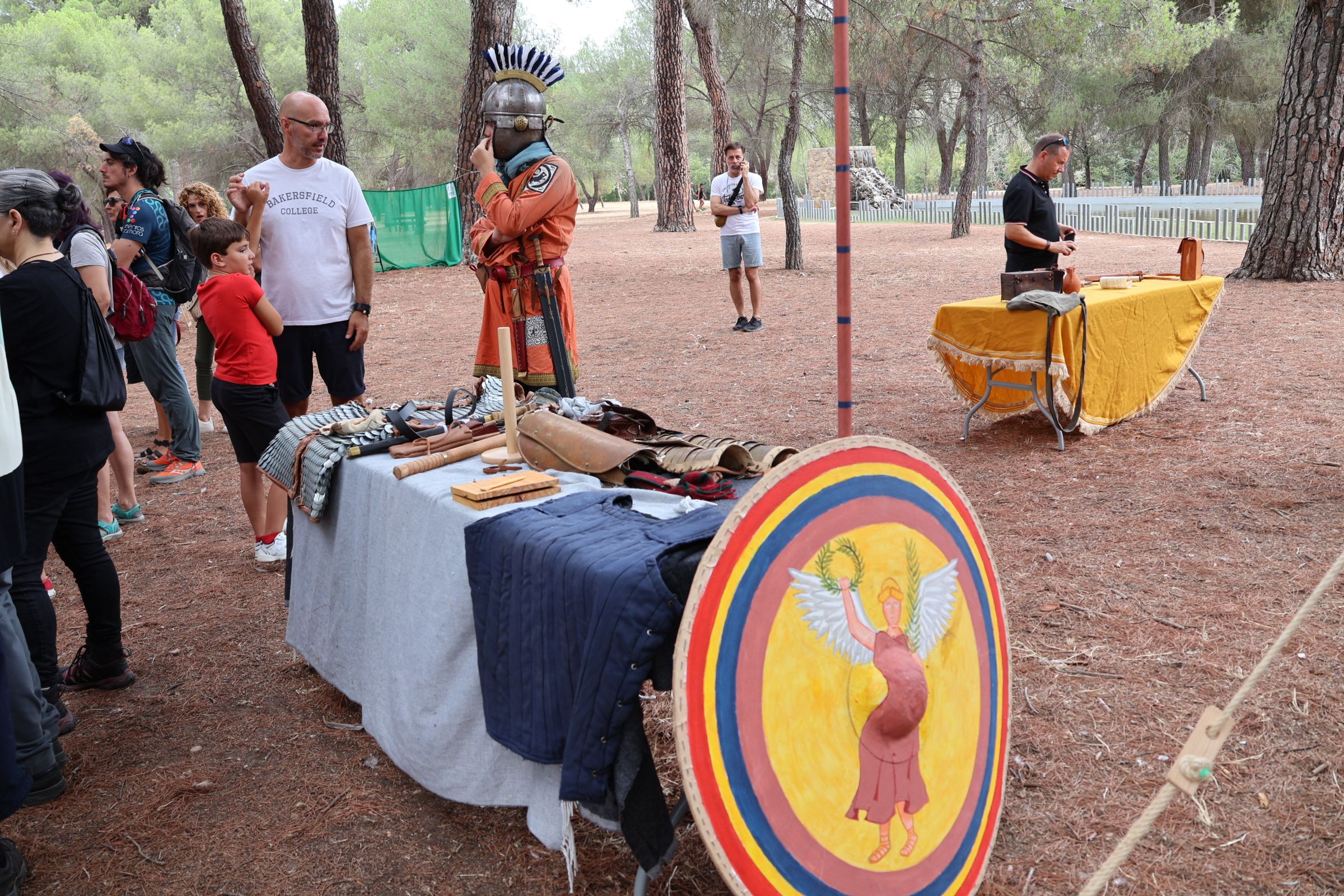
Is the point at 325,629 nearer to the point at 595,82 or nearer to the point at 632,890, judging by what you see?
the point at 632,890

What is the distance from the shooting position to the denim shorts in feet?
30.6

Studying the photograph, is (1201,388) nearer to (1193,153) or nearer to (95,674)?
(95,674)

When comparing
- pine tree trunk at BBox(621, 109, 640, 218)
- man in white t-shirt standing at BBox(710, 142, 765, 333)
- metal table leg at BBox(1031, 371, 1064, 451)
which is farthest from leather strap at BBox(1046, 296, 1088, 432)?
pine tree trunk at BBox(621, 109, 640, 218)

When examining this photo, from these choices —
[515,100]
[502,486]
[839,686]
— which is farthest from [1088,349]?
[839,686]

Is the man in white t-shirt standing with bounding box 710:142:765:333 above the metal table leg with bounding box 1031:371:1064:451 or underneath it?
above

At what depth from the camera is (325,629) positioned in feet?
10.4

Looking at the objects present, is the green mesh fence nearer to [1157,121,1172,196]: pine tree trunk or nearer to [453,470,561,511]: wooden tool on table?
[453,470,561,511]: wooden tool on table

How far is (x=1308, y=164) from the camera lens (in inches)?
388

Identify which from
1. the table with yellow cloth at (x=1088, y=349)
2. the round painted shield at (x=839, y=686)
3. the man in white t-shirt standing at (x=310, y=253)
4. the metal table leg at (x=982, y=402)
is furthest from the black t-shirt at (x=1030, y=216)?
the round painted shield at (x=839, y=686)

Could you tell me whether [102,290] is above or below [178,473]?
above

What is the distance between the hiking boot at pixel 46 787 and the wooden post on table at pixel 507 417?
1.47 metres

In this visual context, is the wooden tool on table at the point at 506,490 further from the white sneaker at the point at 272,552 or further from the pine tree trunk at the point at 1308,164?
the pine tree trunk at the point at 1308,164

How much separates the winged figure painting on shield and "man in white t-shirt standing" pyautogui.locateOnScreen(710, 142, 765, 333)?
24.8 feet

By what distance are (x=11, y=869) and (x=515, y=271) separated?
261 centimetres
